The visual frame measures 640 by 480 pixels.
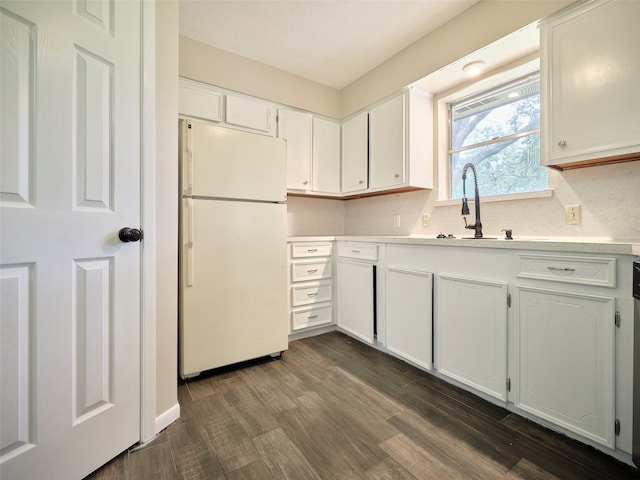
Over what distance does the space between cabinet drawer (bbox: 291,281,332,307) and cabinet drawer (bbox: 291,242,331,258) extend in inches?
10.5

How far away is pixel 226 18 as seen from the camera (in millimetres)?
2084

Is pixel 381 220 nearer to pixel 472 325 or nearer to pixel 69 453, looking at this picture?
pixel 472 325

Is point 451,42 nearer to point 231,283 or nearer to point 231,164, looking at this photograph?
point 231,164

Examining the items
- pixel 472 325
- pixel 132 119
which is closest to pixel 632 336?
pixel 472 325

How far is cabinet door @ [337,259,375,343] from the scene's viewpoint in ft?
7.72

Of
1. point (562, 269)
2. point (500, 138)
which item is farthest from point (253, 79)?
point (562, 269)

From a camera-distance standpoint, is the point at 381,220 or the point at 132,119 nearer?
the point at 132,119

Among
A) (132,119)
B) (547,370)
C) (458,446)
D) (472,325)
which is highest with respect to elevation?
(132,119)

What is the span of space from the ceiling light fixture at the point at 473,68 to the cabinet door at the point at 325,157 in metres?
1.33

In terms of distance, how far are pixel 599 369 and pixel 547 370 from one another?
195 millimetres

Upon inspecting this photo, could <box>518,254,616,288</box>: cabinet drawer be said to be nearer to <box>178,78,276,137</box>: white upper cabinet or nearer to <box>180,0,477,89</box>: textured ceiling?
<box>180,0,477,89</box>: textured ceiling

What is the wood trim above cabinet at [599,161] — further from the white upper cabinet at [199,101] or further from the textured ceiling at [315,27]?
the white upper cabinet at [199,101]

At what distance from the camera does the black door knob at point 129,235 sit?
1158 millimetres

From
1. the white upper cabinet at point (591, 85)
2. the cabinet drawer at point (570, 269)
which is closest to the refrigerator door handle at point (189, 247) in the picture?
the cabinet drawer at point (570, 269)
